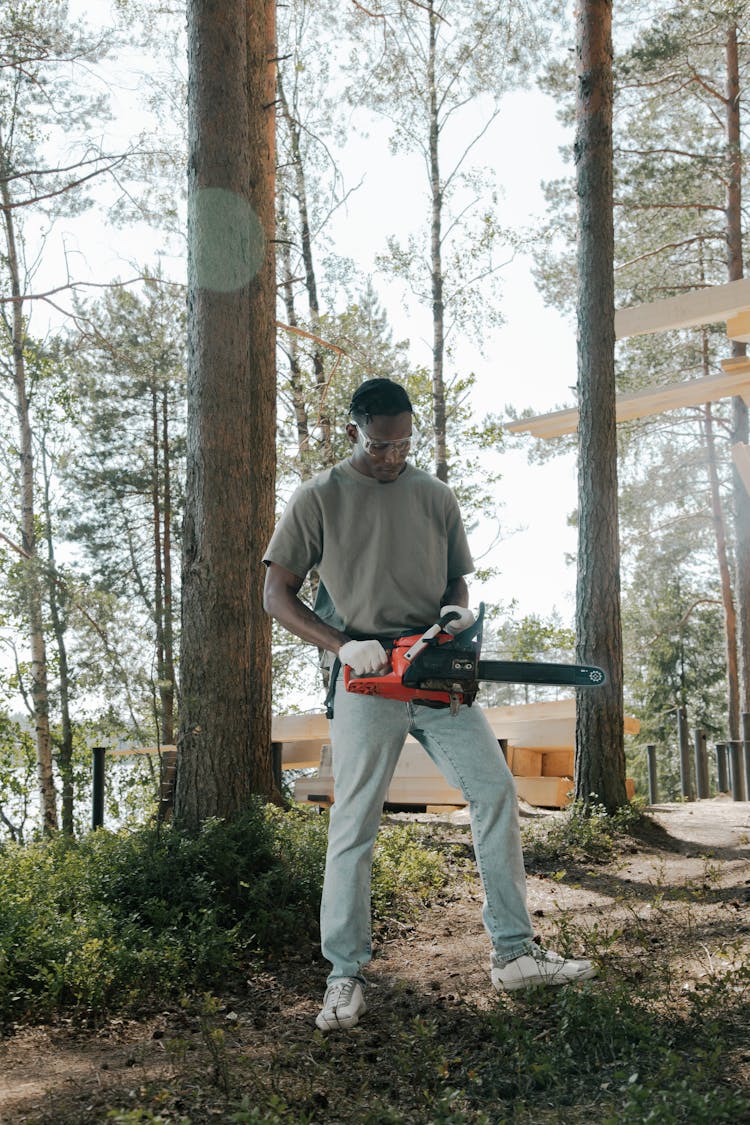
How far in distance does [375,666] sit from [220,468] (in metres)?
2.77

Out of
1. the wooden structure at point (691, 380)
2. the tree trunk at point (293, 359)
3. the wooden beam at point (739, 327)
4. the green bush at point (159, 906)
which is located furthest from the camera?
the tree trunk at point (293, 359)

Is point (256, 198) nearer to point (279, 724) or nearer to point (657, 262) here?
point (279, 724)

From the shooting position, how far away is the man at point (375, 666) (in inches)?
147

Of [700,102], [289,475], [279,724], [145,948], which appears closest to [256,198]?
[145,948]

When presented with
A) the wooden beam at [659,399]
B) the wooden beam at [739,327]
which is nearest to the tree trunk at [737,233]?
the wooden beam at [659,399]

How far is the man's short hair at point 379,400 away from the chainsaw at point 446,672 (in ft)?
2.61

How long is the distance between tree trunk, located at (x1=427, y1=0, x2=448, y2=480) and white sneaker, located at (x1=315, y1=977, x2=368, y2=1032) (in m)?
16.0

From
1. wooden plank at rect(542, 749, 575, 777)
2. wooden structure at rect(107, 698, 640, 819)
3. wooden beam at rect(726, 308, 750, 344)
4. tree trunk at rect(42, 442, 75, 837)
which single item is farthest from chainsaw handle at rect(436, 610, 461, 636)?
tree trunk at rect(42, 442, 75, 837)

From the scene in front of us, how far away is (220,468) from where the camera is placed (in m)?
6.08

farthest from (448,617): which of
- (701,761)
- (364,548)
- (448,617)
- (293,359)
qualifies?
(293,359)

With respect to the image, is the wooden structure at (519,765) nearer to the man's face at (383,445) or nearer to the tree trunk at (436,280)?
the man's face at (383,445)

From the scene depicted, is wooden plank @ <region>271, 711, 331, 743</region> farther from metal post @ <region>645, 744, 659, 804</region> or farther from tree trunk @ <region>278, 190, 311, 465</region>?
tree trunk @ <region>278, 190, 311, 465</region>

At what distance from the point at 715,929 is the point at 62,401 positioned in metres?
22.5

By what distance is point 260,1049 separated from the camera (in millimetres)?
3480
